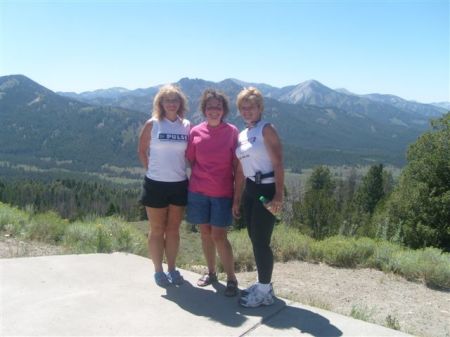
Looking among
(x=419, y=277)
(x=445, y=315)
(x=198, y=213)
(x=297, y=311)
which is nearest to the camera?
(x=297, y=311)

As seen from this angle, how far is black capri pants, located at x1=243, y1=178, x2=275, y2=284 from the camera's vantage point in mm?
4273

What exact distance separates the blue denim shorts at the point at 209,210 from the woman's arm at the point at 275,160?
50 cm

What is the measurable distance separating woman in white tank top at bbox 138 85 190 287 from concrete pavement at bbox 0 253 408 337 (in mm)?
433

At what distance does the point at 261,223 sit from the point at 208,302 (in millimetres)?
853

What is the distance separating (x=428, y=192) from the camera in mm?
18250

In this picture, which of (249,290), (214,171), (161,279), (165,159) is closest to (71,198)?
(161,279)

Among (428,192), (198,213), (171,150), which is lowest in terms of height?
(428,192)

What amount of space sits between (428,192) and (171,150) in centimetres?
1587

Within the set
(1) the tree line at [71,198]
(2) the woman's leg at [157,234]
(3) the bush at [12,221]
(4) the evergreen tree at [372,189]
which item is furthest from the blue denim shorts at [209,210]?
(1) the tree line at [71,198]

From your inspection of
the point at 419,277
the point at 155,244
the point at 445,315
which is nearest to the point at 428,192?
the point at 419,277

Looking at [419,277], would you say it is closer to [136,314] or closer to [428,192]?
[136,314]

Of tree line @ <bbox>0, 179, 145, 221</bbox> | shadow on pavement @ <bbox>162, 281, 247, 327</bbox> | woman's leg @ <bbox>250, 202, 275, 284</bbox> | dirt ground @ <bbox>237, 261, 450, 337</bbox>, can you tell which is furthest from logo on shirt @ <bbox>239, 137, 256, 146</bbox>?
tree line @ <bbox>0, 179, 145, 221</bbox>

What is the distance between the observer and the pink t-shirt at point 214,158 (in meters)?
4.47

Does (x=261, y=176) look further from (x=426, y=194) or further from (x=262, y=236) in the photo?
(x=426, y=194)
